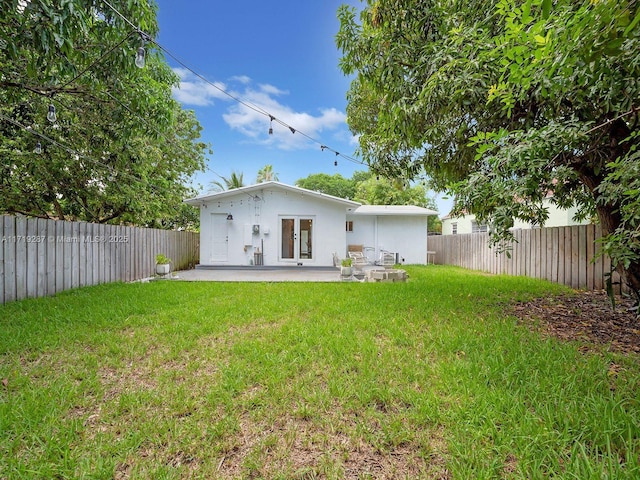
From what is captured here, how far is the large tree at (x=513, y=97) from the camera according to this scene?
8.28 feet

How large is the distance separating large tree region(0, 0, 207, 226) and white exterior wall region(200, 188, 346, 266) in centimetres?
Result: 237

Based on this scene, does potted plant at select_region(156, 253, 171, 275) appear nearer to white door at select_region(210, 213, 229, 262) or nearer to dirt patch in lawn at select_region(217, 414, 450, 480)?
white door at select_region(210, 213, 229, 262)

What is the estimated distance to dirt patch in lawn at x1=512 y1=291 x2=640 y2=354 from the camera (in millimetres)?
3570

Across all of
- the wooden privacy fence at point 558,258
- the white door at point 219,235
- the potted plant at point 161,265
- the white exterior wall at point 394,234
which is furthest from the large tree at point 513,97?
the white door at point 219,235

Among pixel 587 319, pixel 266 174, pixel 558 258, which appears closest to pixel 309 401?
pixel 587 319

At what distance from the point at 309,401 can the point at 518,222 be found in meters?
16.9

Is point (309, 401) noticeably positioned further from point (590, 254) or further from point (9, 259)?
point (590, 254)

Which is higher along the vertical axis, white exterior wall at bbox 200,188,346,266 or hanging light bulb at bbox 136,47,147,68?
hanging light bulb at bbox 136,47,147,68

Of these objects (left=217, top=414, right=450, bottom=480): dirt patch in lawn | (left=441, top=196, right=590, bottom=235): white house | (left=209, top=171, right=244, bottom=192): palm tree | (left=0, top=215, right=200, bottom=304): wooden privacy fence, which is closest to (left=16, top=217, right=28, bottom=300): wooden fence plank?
(left=0, top=215, right=200, bottom=304): wooden privacy fence

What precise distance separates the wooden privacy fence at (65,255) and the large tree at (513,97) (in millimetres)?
6979

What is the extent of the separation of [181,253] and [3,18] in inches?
380

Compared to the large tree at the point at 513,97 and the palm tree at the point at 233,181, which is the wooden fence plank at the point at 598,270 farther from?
the palm tree at the point at 233,181

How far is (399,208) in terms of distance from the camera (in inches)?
591

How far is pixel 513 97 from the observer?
3.56m
